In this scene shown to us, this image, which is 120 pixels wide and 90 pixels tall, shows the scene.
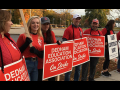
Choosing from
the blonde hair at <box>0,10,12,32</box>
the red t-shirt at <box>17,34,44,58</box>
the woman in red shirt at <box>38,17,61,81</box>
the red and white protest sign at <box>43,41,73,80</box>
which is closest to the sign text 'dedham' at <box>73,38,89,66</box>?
the red and white protest sign at <box>43,41,73,80</box>

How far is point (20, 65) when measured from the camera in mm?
1691

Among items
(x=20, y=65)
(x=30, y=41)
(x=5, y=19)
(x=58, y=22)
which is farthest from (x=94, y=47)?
(x=58, y=22)

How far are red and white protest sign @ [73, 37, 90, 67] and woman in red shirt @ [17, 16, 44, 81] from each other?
3.57 feet

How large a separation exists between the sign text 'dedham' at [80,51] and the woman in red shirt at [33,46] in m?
1.09

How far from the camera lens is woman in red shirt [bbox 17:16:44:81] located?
7.02 ft

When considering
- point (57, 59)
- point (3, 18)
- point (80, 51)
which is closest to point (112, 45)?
point (80, 51)

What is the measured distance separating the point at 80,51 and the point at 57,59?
958mm

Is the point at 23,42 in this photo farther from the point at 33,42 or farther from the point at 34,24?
the point at 34,24

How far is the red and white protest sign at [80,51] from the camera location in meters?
3.14

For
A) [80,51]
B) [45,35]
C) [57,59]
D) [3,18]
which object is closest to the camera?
[3,18]

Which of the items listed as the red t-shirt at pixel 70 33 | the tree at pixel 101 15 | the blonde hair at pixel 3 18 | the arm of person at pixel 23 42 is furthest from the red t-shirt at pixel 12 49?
the tree at pixel 101 15

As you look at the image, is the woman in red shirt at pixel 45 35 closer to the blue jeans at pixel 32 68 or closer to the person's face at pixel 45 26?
the person's face at pixel 45 26

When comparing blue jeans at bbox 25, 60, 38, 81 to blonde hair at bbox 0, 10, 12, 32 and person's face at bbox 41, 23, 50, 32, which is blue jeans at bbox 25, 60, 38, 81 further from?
blonde hair at bbox 0, 10, 12, 32

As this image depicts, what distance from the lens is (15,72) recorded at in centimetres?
160
